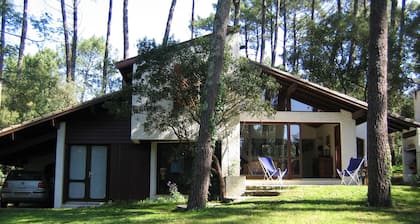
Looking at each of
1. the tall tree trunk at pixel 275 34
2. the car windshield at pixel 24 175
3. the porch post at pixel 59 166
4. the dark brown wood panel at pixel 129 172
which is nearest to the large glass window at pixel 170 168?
the dark brown wood panel at pixel 129 172

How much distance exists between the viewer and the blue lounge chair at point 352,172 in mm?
13492

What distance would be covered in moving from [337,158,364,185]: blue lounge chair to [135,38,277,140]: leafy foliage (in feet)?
11.9

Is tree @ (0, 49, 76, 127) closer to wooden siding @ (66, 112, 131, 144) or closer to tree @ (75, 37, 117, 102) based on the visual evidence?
wooden siding @ (66, 112, 131, 144)

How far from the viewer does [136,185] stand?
15.2 metres

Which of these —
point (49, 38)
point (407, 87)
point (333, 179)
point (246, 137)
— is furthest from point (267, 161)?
point (407, 87)

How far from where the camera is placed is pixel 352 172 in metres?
13.7

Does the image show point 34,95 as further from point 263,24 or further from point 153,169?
point 263,24

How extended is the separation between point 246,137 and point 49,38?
28.3 feet

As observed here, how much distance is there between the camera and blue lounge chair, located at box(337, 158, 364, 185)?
13.5 m

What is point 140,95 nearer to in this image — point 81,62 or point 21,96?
point 21,96

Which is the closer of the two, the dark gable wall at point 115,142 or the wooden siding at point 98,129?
the dark gable wall at point 115,142

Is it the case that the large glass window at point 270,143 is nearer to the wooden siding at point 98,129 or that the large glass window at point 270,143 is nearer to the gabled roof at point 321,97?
the gabled roof at point 321,97

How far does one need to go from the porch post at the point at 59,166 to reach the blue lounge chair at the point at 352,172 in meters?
9.25

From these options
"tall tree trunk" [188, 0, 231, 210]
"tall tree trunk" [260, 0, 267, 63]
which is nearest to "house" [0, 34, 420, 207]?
"tall tree trunk" [188, 0, 231, 210]
